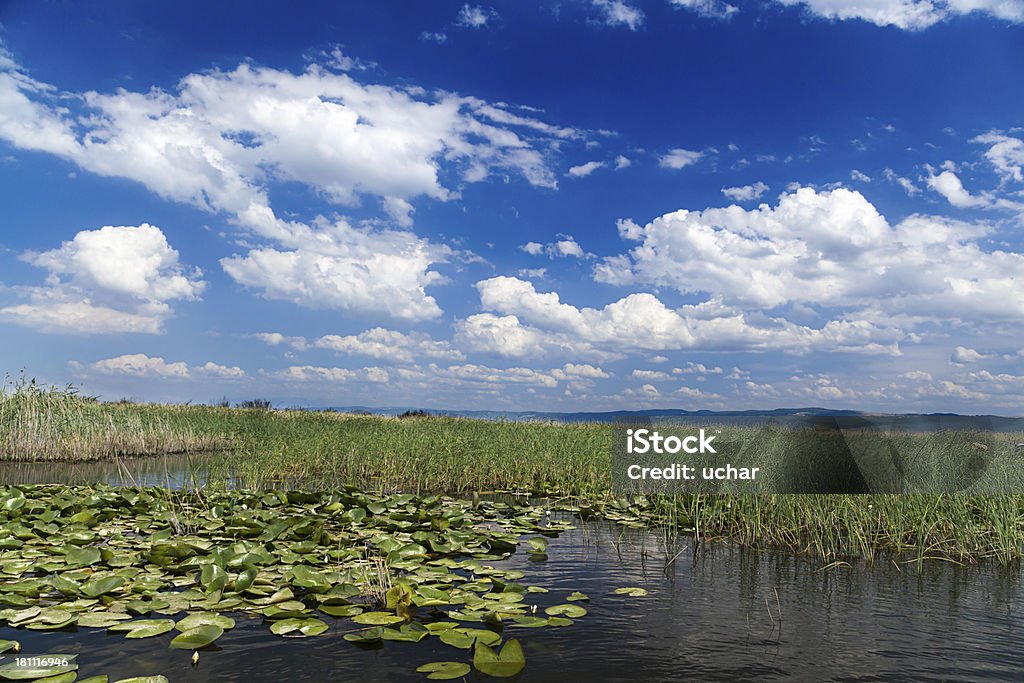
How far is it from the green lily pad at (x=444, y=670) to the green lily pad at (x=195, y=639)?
1.40 m

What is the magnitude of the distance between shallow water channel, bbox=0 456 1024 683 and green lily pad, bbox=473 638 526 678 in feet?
0.23

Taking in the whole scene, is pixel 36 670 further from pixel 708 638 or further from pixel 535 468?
pixel 535 468

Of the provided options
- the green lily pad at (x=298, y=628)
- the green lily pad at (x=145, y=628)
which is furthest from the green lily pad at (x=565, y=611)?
the green lily pad at (x=145, y=628)

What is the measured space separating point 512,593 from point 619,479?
24.0 feet

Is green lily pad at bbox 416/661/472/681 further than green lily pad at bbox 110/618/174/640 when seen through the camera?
No

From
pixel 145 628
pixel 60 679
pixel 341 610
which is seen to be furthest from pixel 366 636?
pixel 60 679

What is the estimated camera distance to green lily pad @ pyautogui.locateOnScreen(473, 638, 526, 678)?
4184mm

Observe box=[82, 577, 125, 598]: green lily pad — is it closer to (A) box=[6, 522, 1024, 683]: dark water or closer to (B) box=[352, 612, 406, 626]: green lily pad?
(A) box=[6, 522, 1024, 683]: dark water

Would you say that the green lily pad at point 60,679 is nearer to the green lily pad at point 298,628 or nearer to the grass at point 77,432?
the green lily pad at point 298,628

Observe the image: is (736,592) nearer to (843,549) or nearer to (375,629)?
(843,549)

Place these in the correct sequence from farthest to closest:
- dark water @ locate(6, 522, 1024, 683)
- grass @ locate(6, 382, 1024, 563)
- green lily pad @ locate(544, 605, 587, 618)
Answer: grass @ locate(6, 382, 1024, 563) → green lily pad @ locate(544, 605, 587, 618) → dark water @ locate(6, 522, 1024, 683)

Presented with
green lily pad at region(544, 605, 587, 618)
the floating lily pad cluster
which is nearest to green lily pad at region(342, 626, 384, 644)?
the floating lily pad cluster

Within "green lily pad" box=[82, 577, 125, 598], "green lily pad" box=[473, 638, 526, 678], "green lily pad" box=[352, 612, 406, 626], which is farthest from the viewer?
"green lily pad" box=[82, 577, 125, 598]

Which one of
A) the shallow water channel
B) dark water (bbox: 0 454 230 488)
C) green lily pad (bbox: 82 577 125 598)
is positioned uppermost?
green lily pad (bbox: 82 577 125 598)
